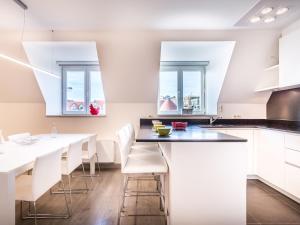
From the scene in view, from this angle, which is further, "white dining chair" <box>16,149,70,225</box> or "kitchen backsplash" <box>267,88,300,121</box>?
"kitchen backsplash" <box>267,88,300,121</box>

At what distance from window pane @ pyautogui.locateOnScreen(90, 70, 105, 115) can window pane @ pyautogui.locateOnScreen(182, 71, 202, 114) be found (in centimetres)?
181

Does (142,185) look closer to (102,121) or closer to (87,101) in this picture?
(102,121)

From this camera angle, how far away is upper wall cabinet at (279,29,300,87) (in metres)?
3.02

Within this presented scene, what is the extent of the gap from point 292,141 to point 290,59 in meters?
1.19

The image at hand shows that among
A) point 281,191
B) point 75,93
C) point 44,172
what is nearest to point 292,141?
point 281,191

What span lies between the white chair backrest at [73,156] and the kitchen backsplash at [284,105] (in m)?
3.38

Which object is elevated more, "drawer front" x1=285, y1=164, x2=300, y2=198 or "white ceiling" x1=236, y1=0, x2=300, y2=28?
"white ceiling" x1=236, y1=0, x2=300, y2=28

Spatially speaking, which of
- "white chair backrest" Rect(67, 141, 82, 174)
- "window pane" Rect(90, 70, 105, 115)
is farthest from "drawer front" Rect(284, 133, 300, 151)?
"window pane" Rect(90, 70, 105, 115)

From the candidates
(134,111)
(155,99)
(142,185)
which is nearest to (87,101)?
(134,111)

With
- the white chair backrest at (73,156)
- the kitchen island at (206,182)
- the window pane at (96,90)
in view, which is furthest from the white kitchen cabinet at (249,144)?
the window pane at (96,90)

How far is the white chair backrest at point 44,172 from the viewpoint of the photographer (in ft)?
6.01

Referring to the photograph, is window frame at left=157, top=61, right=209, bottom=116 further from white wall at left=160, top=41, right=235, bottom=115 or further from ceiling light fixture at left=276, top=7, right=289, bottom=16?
ceiling light fixture at left=276, top=7, right=289, bottom=16

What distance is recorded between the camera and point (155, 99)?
440cm

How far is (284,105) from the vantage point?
388 cm
